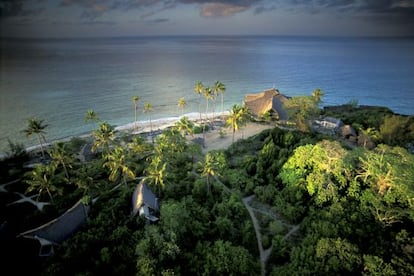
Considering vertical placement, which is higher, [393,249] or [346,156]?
[346,156]

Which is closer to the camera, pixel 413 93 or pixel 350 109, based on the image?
pixel 350 109

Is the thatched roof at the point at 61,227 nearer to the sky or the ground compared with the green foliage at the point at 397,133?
nearer to the ground

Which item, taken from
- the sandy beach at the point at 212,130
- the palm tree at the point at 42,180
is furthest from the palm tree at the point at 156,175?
the sandy beach at the point at 212,130

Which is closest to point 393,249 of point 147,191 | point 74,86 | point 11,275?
point 147,191

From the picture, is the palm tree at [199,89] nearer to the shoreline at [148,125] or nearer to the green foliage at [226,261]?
the shoreline at [148,125]

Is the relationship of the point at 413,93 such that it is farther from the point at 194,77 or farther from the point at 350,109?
the point at 194,77

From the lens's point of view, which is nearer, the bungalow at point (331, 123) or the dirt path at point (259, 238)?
the dirt path at point (259, 238)

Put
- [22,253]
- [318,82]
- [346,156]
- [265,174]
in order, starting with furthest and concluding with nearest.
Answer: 1. [318,82]
2. [265,174]
3. [346,156]
4. [22,253]

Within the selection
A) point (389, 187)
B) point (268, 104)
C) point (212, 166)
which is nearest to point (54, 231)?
point (212, 166)
